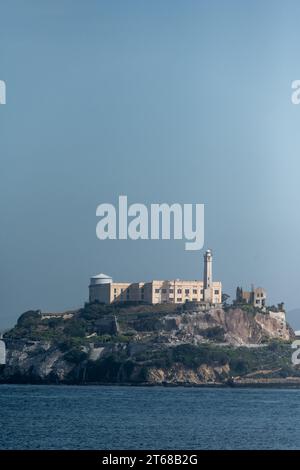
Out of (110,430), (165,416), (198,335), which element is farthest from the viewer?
(198,335)

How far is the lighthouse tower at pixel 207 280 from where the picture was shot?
225 feet

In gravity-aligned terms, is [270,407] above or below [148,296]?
below

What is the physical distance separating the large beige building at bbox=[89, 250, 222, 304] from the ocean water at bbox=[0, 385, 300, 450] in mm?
26494

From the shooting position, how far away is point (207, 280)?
70.1 meters

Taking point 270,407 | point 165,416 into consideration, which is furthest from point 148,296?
point 165,416

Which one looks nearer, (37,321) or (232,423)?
(232,423)

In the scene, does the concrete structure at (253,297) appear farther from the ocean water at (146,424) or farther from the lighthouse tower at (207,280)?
the ocean water at (146,424)

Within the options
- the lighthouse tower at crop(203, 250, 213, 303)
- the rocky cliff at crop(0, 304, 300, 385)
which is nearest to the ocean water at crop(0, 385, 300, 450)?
the rocky cliff at crop(0, 304, 300, 385)

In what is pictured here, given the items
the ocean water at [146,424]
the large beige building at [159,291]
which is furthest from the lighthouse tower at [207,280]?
the ocean water at [146,424]

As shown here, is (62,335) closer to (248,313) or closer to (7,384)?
(7,384)

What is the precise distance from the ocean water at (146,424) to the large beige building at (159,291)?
26.5 metres

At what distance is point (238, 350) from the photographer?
67.2 m

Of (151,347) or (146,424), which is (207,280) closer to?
(151,347)

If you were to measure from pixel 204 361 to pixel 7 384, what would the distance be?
1030 cm
